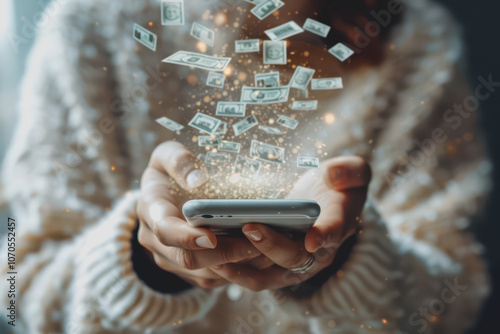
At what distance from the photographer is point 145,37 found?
90 cm

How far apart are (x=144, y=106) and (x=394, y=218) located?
66cm

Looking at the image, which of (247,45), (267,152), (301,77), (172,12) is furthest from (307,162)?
(172,12)

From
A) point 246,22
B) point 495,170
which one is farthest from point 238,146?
point 495,170

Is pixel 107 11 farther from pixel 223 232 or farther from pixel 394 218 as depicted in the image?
pixel 394 218

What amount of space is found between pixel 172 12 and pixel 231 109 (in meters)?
0.28

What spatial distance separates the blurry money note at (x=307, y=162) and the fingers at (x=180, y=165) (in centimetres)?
22

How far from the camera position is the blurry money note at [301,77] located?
86 cm

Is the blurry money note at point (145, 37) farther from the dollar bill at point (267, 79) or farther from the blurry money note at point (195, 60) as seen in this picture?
the dollar bill at point (267, 79)

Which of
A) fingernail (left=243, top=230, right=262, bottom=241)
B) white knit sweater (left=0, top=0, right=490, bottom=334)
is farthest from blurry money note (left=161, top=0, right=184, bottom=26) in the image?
fingernail (left=243, top=230, right=262, bottom=241)

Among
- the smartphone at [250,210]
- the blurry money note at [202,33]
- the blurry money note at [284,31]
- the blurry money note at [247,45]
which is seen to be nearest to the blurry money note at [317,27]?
the blurry money note at [284,31]

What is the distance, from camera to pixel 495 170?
0.87 m

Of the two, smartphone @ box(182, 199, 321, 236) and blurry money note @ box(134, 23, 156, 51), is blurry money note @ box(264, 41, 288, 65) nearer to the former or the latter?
blurry money note @ box(134, 23, 156, 51)

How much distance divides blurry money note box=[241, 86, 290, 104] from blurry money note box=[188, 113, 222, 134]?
0.28 ft

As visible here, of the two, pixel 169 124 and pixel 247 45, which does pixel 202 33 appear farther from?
pixel 169 124
